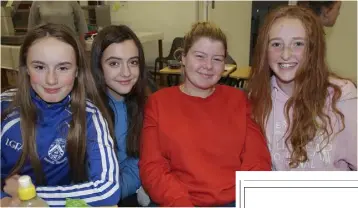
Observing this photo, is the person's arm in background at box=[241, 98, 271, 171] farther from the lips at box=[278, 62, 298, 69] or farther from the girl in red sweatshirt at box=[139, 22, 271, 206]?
the lips at box=[278, 62, 298, 69]

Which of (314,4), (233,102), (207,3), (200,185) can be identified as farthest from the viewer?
(207,3)

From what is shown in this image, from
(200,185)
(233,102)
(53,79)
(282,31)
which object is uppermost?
(282,31)

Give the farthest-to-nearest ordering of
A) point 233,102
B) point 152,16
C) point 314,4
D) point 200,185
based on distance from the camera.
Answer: point 152,16, point 314,4, point 233,102, point 200,185

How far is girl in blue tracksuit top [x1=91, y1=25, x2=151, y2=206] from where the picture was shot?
3.97 ft

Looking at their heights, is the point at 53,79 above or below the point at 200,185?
above

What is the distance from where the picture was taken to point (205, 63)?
1.23m

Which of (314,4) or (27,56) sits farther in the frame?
(314,4)

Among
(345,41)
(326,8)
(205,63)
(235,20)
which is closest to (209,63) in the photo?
(205,63)

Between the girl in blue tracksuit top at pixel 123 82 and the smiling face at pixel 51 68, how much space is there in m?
0.20

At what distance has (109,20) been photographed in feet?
15.8

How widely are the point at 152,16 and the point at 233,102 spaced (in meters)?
4.12

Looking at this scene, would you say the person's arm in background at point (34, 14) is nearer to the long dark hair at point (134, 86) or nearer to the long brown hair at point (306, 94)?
the long dark hair at point (134, 86)

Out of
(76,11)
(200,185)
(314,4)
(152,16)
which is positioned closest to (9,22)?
(76,11)

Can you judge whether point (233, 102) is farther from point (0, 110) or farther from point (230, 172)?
point (0, 110)
